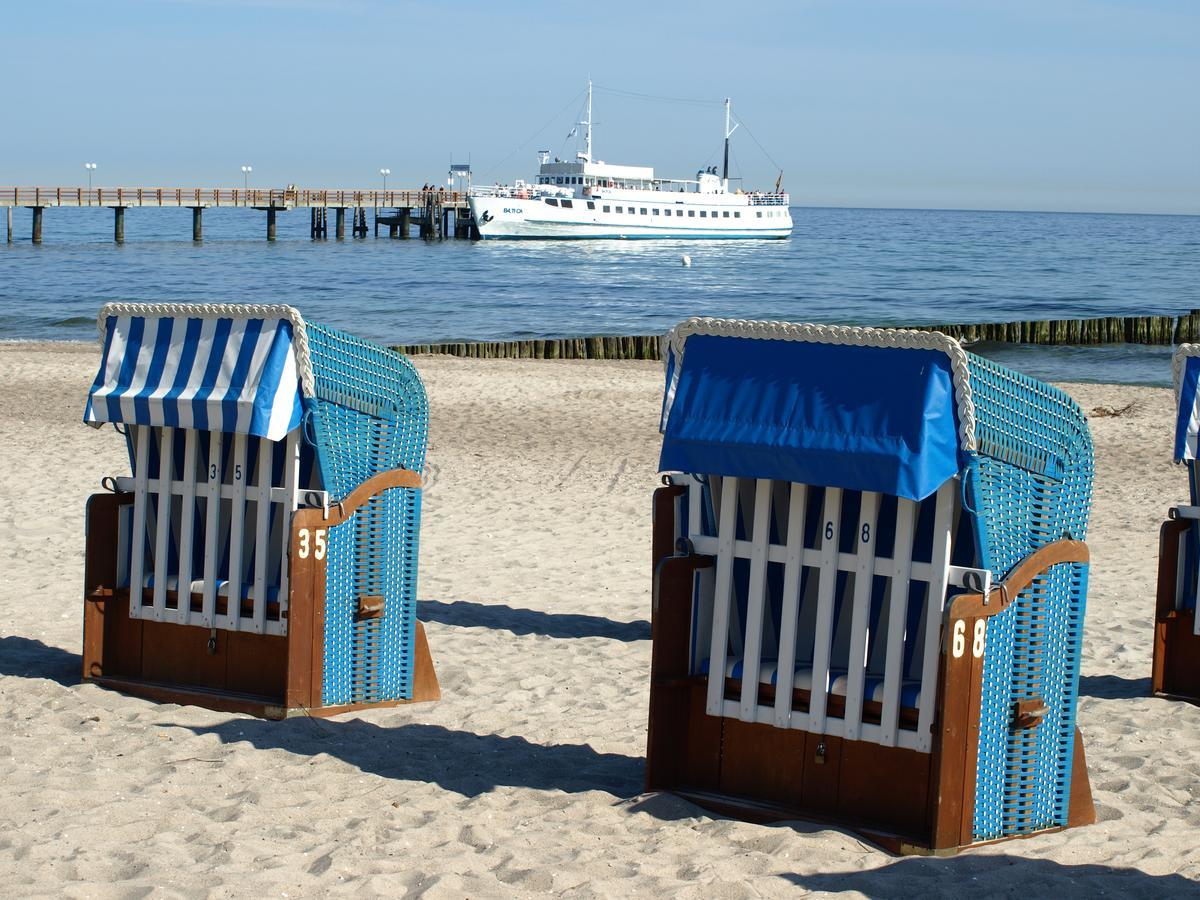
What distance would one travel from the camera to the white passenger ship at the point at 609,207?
67875 millimetres

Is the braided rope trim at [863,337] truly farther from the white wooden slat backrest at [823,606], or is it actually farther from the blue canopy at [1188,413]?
the blue canopy at [1188,413]

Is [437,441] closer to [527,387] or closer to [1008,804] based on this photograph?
[527,387]

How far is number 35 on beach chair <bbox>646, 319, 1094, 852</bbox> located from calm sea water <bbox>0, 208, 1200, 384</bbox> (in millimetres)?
20709

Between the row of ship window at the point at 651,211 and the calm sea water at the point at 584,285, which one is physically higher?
the row of ship window at the point at 651,211

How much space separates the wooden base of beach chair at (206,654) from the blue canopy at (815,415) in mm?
1741

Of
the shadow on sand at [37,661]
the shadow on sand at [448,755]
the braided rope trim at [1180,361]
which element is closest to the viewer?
the shadow on sand at [448,755]

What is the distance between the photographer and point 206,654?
5.53 meters

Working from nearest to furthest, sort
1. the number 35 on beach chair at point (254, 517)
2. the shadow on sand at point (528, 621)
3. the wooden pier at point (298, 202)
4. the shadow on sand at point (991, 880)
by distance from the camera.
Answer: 1. the shadow on sand at point (991, 880)
2. the number 35 on beach chair at point (254, 517)
3. the shadow on sand at point (528, 621)
4. the wooden pier at point (298, 202)

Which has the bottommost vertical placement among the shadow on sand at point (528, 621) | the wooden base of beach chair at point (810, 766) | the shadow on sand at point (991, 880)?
the shadow on sand at point (528, 621)

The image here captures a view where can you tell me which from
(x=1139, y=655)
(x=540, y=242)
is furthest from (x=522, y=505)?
(x=540, y=242)

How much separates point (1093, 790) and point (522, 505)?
248 inches

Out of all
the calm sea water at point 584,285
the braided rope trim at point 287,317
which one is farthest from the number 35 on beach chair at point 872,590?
the calm sea water at point 584,285

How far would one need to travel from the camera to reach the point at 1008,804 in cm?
421

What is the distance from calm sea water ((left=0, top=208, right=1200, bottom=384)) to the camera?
33.4 metres
